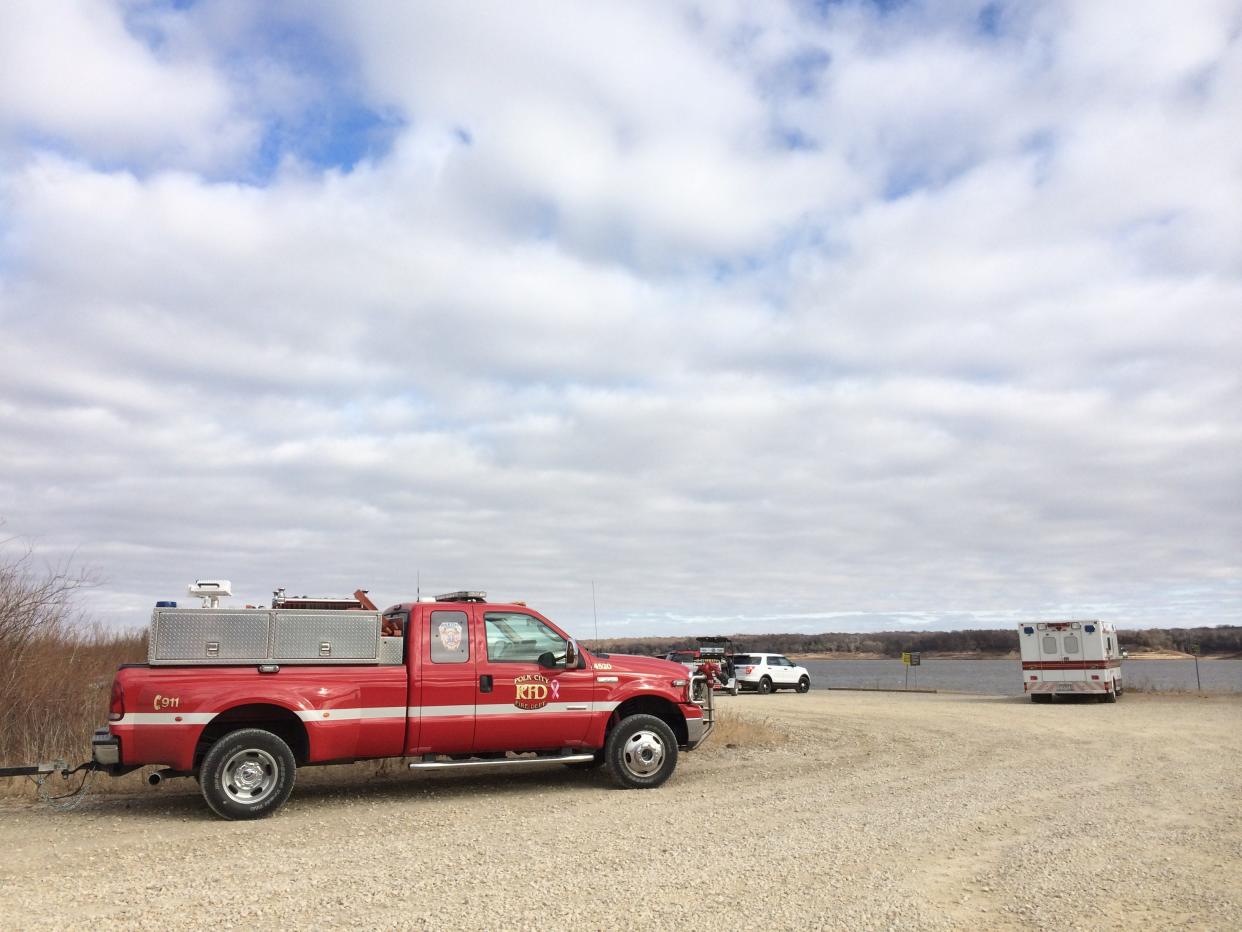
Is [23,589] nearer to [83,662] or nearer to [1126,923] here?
[83,662]

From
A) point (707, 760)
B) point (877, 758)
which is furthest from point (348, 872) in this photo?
point (877, 758)

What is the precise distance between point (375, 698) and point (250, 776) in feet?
4.33

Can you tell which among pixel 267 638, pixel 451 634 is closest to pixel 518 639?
pixel 451 634

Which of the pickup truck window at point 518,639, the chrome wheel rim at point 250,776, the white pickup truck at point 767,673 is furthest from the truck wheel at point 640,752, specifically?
the white pickup truck at point 767,673

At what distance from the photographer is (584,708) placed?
1132 cm

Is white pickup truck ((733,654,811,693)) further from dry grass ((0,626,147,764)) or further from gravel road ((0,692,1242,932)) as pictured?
dry grass ((0,626,147,764))

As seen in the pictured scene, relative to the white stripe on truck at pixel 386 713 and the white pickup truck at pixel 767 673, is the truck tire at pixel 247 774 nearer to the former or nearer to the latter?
the white stripe on truck at pixel 386 713

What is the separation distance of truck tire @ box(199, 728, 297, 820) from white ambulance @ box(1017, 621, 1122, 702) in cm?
2285

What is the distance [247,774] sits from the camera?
975 centimetres

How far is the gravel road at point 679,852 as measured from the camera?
6.45m

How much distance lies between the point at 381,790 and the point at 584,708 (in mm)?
2422

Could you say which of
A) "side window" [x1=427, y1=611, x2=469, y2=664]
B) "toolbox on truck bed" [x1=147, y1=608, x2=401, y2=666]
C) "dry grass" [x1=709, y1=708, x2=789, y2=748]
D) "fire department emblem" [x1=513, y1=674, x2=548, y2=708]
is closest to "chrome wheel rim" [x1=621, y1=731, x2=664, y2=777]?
"fire department emblem" [x1=513, y1=674, x2=548, y2=708]

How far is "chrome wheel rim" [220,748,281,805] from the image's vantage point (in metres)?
9.67

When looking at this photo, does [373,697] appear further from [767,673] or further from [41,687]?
[767,673]
